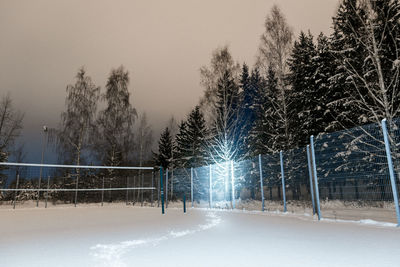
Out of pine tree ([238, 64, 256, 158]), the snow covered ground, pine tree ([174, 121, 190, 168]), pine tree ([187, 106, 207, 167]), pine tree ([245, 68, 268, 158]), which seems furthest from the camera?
pine tree ([174, 121, 190, 168])

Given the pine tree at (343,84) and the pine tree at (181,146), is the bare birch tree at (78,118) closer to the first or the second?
the pine tree at (181,146)

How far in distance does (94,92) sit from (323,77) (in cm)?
1892

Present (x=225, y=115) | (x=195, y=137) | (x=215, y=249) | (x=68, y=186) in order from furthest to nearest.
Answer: (x=195, y=137) < (x=68, y=186) < (x=225, y=115) < (x=215, y=249)

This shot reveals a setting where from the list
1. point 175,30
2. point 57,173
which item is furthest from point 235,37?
point 57,173

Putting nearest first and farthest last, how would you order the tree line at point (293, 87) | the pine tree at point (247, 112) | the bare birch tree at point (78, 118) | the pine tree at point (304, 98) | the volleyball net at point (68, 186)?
the tree line at point (293, 87), the pine tree at point (304, 98), the volleyball net at point (68, 186), the pine tree at point (247, 112), the bare birch tree at point (78, 118)

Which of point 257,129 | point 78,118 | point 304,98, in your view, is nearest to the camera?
point 304,98

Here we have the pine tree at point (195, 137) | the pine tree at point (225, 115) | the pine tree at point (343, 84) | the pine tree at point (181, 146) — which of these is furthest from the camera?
the pine tree at point (181, 146)

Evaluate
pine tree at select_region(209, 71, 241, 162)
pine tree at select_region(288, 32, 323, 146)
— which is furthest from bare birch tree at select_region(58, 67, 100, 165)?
pine tree at select_region(288, 32, 323, 146)

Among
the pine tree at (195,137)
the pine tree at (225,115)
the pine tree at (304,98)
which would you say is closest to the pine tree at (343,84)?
the pine tree at (304,98)

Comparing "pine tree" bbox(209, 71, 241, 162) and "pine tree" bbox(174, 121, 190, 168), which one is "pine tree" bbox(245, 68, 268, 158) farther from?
"pine tree" bbox(174, 121, 190, 168)

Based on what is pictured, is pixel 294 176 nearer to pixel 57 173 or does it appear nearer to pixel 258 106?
pixel 258 106

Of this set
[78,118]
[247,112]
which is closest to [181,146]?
[247,112]

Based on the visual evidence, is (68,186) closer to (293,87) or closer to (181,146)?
(181,146)

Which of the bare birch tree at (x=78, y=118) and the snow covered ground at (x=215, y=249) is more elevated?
the bare birch tree at (x=78, y=118)
